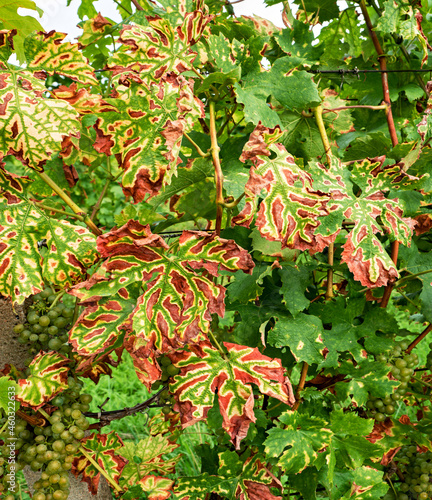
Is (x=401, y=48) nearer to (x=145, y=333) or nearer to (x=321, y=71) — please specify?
(x=321, y=71)

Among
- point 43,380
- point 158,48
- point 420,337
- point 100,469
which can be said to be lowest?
point 100,469

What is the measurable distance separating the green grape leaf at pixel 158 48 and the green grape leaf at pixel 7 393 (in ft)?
1.92

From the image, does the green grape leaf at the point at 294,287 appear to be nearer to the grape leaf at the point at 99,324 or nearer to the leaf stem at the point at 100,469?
the grape leaf at the point at 99,324

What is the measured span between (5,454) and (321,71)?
42.0 inches

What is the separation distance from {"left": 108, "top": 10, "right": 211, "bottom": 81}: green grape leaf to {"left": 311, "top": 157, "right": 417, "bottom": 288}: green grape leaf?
0.32m

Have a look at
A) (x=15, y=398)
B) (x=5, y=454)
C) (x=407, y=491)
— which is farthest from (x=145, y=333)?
(x=407, y=491)

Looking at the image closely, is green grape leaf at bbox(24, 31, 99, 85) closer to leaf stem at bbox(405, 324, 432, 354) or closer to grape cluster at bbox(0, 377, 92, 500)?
grape cluster at bbox(0, 377, 92, 500)

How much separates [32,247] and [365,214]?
0.61 metres

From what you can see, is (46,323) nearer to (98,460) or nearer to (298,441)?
(98,460)

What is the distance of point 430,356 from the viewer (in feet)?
4.04

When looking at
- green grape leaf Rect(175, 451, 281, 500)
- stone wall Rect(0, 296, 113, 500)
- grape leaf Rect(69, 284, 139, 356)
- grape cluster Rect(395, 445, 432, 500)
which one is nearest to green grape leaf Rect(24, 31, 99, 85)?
grape leaf Rect(69, 284, 139, 356)

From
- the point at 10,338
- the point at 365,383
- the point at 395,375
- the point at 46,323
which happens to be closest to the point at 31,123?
the point at 46,323

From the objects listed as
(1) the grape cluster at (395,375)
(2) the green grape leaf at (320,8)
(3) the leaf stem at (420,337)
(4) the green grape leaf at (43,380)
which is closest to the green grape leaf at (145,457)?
(4) the green grape leaf at (43,380)

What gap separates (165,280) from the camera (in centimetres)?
76
